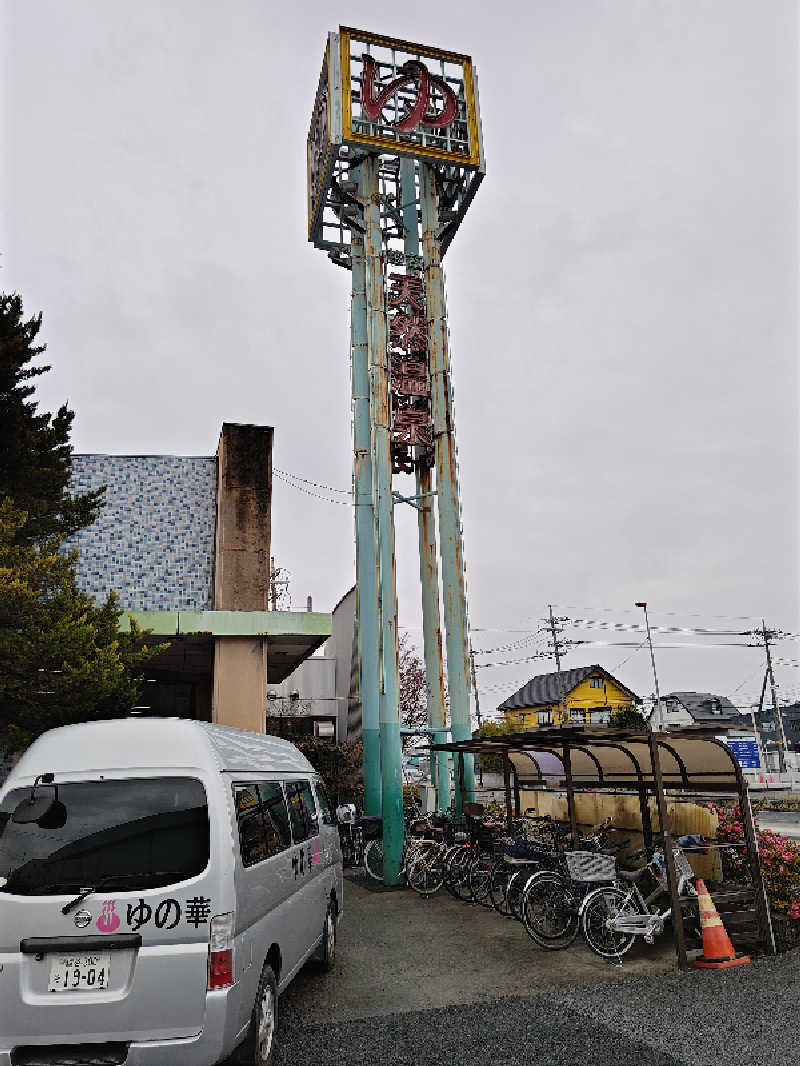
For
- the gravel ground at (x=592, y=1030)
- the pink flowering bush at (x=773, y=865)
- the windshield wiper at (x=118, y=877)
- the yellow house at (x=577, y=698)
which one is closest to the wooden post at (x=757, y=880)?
the pink flowering bush at (x=773, y=865)

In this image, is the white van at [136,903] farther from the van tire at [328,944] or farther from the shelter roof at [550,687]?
the shelter roof at [550,687]

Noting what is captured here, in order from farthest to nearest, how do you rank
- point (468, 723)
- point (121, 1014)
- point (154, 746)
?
point (468, 723), point (154, 746), point (121, 1014)

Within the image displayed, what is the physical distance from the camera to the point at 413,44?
20297mm

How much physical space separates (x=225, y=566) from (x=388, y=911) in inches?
271

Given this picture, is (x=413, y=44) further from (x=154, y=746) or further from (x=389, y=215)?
(x=154, y=746)

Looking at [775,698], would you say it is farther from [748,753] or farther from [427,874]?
[427,874]

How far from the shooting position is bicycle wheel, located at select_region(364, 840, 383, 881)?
15.0m

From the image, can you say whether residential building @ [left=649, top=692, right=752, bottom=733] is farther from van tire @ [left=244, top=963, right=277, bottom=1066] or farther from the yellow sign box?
van tire @ [left=244, top=963, right=277, bottom=1066]

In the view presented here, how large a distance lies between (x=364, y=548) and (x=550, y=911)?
10112 millimetres

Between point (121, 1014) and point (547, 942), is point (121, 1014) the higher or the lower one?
the higher one

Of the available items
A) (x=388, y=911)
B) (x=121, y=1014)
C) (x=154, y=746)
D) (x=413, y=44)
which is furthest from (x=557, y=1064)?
(x=413, y=44)

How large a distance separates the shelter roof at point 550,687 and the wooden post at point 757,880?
51.0 metres

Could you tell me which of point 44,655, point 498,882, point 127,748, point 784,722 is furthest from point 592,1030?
point 784,722

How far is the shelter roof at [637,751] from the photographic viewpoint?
9250 millimetres
